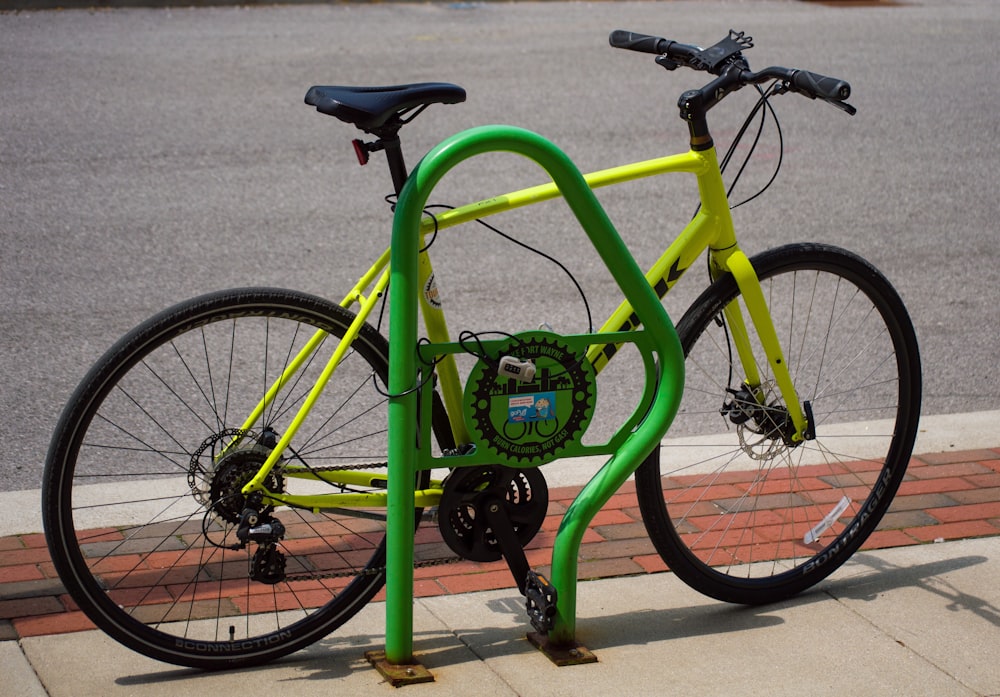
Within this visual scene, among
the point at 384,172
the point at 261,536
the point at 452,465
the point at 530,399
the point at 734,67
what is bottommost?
the point at 261,536

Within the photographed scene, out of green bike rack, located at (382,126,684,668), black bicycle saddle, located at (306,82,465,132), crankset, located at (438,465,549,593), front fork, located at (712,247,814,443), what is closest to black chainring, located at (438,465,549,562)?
crankset, located at (438,465,549,593)

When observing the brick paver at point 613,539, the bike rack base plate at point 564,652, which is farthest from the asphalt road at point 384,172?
the bike rack base plate at point 564,652

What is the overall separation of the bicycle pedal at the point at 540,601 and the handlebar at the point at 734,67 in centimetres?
138

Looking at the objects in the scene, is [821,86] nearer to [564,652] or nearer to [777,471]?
[564,652]

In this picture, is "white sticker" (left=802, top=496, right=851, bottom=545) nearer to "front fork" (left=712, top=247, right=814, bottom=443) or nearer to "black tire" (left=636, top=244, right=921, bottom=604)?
"black tire" (left=636, top=244, right=921, bottom=604)

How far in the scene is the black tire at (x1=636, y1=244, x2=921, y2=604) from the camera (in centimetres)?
378

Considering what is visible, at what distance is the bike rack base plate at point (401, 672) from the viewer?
10.9ft

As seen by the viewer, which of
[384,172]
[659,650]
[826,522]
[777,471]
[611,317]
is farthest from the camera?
[384,172]

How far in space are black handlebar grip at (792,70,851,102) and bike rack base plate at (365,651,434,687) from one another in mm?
1765

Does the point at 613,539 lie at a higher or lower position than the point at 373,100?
lower

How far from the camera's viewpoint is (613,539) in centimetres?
429

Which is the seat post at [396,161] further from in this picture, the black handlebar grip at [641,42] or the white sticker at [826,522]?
the white sticker at [826,522]

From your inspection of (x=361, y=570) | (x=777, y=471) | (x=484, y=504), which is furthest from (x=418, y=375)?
(x=777, y=471)

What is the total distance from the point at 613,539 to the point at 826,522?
26.5 inches
